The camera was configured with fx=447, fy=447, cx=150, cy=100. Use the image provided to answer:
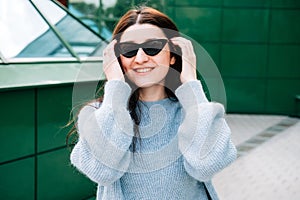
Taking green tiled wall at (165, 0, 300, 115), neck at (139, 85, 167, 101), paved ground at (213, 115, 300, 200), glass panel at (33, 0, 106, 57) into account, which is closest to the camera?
neck at (139, 85, 167, 101)

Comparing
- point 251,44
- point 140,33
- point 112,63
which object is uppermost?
point 140,33

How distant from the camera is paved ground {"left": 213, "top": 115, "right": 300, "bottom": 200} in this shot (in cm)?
520

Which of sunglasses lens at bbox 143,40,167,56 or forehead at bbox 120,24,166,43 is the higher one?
forehead at bbox 120,24,166,43

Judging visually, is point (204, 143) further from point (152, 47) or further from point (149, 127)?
point (152, 47)

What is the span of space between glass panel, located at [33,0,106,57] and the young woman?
333 centimetres

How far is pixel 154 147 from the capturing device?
1.46 m

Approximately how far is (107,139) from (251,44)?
961cm

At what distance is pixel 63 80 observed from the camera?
376cm

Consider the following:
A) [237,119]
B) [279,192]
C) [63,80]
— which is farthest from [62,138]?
[237,119]

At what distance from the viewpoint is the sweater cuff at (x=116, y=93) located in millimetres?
1461

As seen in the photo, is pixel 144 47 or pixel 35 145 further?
pixel 35 145

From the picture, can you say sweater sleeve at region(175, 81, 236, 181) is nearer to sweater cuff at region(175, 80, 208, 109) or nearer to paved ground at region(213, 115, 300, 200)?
sweater cuff at region(175, 80, 208, 109)

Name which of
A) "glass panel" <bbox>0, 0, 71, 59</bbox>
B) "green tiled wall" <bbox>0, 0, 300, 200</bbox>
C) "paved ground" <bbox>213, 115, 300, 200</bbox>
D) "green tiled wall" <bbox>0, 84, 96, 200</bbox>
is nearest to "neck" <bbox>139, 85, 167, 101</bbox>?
"green tiled wall" <bbox>0, 84, 96, 200</bbox>

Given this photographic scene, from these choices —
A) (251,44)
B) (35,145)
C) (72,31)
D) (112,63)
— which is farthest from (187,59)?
(251,44)
